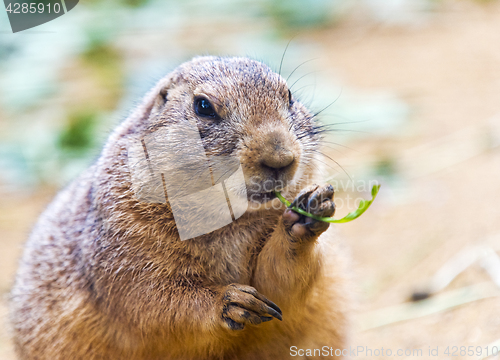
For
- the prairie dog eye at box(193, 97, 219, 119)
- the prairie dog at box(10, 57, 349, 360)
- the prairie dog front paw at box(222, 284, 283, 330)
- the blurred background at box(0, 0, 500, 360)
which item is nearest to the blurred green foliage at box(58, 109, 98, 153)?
the blurred background at box(0, 0, 500, 360)

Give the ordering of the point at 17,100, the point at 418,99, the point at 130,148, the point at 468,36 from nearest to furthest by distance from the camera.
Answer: the point at 130,148, the point at 17,100, the point at 418,99, the point at 468,36

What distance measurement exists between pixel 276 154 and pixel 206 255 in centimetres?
70

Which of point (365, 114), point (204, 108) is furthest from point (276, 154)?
point (365, 114)

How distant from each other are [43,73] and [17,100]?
72 centimetres

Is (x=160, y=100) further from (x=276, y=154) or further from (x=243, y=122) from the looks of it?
(x=276, y=154)

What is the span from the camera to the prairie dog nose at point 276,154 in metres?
2.11

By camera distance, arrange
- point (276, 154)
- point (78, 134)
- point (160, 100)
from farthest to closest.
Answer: point (78, 134) < point (160, 100) < point (276, 154)

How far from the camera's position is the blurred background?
419 centimetres

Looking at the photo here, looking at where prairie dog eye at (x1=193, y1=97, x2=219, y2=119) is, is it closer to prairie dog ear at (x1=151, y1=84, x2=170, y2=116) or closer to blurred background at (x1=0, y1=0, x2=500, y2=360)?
prairie dog ear at (x1=151, y1=84, x2=170, y2=116)

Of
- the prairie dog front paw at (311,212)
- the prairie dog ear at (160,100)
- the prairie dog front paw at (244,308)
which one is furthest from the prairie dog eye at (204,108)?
the prairie dog front paw at (244,308)

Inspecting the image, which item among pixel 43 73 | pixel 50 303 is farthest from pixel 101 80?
pixel 50 303

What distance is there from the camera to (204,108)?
2490mm

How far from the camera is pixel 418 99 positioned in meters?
8.02

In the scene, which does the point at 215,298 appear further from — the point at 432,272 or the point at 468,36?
the point at 468,36
